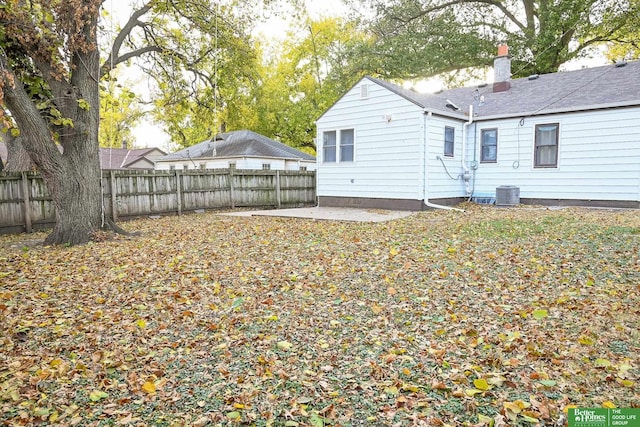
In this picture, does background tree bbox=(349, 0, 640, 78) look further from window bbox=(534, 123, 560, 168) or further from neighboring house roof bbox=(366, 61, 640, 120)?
window bbox=(534, 123, 560, 168)

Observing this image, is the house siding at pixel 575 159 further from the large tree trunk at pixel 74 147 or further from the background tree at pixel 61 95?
the large tree trunk at pixel 74 147

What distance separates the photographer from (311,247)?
7.27 meters

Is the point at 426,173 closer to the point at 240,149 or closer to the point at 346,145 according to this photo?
the point at 346,145

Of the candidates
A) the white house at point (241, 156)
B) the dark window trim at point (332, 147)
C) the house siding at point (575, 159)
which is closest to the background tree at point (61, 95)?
the dark window trim at point (332, 147)

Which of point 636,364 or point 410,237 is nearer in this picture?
point 636,364

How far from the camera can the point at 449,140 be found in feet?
45.1

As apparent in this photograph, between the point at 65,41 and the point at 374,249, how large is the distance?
7084mm

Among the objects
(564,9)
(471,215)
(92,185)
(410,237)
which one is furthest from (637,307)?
(564,9)

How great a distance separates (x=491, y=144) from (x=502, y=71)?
137 inches

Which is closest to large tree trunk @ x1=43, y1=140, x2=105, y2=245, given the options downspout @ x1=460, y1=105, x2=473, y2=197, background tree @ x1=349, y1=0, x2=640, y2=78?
downspout @ x1=460, y1=105, x2=473, y2=197

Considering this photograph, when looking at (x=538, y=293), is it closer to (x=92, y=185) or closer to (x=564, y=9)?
(x=92, y=185)

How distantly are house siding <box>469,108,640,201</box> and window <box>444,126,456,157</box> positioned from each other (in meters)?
1.03

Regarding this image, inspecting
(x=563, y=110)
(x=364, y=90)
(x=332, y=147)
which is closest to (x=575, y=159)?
(x=563, y=110)

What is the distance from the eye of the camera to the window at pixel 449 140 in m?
13.6
